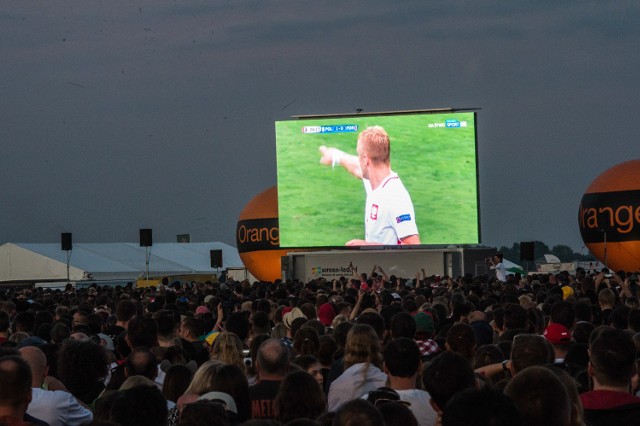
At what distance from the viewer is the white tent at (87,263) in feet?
223

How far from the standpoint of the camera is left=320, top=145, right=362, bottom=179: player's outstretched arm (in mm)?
38250

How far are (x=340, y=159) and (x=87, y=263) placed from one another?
33.8 metres

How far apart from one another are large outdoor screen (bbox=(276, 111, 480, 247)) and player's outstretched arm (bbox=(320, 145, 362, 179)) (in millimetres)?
31

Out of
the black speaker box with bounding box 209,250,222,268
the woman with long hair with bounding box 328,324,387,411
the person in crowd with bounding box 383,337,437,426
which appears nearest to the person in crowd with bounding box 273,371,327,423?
the person in crowd with bounding box 383,337,437,426

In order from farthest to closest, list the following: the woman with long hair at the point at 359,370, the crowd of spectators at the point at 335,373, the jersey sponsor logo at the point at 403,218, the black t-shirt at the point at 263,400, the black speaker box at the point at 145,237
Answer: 1. the black speaker box at the point at 145,237
2. the jersey sponsor logo at the point at 403,218
3. the woman with long hair at the point at 359,370
4. the black t-shirt at the point at 263,400
5. the crowd of spectators at the point at 335,373

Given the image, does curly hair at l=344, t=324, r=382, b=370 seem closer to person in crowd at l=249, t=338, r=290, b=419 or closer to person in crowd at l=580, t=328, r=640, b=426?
person in crowd at l=249, t=338, r=290, b=419

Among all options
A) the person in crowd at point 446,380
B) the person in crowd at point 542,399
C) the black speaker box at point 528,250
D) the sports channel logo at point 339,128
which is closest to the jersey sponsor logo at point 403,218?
the sports channel logo at point 339,128

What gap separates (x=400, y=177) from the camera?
3759 centimetres

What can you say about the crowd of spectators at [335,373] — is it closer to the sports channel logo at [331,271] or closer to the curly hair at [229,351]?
the curly hair at [229,351]

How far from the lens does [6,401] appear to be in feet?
21.5

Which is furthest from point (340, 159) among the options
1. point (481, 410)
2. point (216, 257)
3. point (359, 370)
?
point (481, 410)

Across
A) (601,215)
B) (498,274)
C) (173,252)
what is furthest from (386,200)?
(173,252)

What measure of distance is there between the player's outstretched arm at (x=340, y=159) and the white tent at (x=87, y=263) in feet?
87.7

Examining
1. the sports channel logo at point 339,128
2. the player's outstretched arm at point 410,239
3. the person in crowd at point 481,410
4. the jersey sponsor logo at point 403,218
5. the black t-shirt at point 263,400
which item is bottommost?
the black t-shirt at point 263,400
